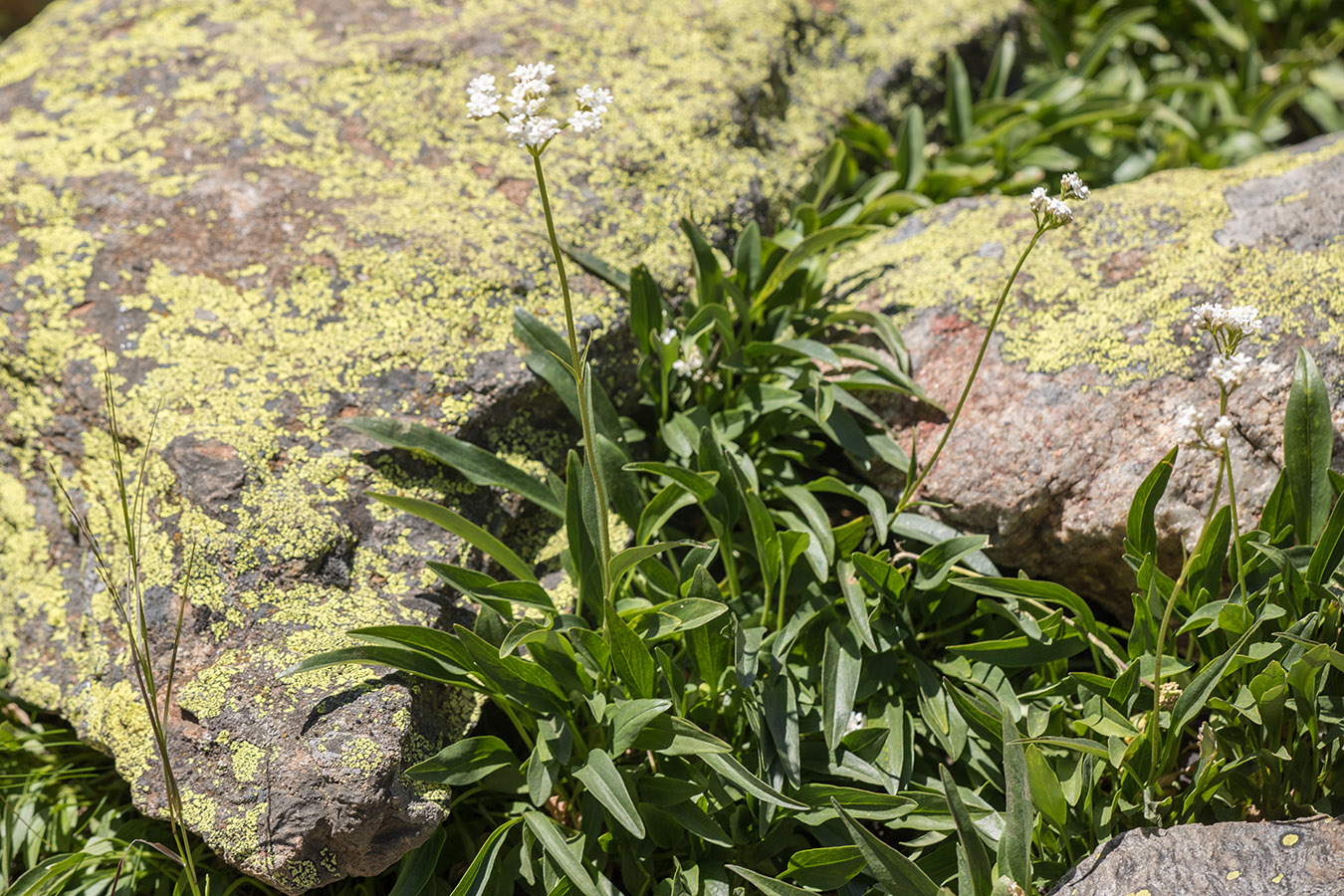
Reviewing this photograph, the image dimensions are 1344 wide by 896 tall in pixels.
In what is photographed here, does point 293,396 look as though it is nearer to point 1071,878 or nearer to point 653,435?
point 653,435

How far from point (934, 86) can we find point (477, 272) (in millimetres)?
2481

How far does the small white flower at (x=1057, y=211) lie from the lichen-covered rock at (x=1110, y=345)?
Answer: 0.86m

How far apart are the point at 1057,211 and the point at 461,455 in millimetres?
1576

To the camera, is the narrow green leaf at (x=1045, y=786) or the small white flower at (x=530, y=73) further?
the narrow green leaf at (x=1045, y=786)

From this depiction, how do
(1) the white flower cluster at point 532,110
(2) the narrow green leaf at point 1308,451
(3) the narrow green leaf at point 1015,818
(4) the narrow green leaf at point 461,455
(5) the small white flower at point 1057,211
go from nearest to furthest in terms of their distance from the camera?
(1) the white flower cluster at point 532,110 → (5) the small white flower at point 1057,211 → (3) the narrow green leaf at point 1015,818 → (2) the narrow green leaf at point 1308,451 → (4) the narrow green leaf at point 461,455

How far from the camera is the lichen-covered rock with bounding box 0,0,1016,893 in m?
2.17

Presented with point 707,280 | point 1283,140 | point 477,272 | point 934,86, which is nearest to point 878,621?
point 707,280

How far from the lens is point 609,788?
6.68 ft

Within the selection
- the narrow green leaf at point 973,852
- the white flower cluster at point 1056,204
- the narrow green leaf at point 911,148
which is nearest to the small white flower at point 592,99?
the white flower cluster at point 1056,204

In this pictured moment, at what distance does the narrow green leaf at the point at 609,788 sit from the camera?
1951mm

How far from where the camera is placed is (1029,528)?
2609 millimetres

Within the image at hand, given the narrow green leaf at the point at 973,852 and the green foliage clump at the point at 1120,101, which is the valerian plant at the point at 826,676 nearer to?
the narrow green leaf at the point at 973,852

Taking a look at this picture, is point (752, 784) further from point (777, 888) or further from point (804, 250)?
point (804, 250)

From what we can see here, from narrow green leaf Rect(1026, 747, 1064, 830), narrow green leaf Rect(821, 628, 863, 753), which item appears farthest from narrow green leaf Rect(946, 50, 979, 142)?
narrow green leaf Rect(1026, 747, 1064, 830)
